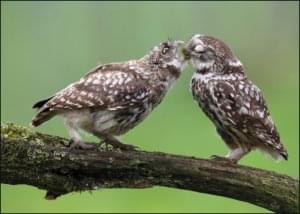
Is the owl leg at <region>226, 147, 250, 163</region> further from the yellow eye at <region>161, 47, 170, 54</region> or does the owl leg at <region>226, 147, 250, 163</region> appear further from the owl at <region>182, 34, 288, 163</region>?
the yellow eye at <region>161, 47, 170, 54</region>

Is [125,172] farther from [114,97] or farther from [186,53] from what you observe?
[186,53]

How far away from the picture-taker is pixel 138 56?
27.0 ft

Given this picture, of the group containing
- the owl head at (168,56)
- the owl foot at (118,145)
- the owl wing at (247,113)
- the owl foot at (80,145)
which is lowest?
the owl foot at (80,145)

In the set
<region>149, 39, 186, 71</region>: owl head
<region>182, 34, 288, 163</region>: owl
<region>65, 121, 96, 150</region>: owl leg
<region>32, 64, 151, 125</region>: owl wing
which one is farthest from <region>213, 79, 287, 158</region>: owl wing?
<region>65, 121, 96, 150</region>: owl leg

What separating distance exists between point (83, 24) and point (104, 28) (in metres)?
0.34

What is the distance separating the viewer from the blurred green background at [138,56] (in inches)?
303

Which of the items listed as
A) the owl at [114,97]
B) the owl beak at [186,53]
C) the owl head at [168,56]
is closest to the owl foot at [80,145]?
the owl at [114,97]

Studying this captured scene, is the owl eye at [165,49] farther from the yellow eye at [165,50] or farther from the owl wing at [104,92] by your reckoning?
the owl wing at [104,92]

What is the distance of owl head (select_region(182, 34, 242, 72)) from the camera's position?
4668 mm

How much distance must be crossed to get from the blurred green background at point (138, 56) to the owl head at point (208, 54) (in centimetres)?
229

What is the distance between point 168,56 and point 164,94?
181 millimetres

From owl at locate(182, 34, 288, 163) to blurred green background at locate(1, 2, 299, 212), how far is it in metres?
2.26

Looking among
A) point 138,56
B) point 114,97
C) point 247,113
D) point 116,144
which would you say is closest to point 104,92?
point 114,97

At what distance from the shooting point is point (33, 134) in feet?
13.8
